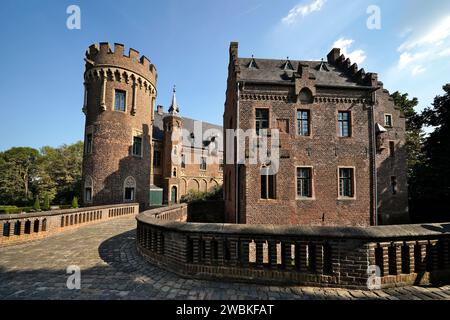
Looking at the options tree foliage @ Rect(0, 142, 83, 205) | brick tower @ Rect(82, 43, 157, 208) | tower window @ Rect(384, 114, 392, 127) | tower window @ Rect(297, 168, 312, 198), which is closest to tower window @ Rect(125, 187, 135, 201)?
brick tower @ Rect(82, 43, 157, 208)

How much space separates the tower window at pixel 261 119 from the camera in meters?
12.9

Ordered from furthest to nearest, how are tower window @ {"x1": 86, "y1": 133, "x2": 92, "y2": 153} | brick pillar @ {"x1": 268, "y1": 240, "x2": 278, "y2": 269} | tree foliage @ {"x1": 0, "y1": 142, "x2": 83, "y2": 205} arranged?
tree foliage @ {"x1": 0, "y1": 142, "x2": 83, "y2": 205}
tower window @ {"x1": 86, "y1": 133, "x2": 92, "y2": 153}
brick pillar @ {"x1": 268, "y1": 240, "x2": 278, "y2": 269}

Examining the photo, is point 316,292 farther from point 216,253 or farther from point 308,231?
point 216,253

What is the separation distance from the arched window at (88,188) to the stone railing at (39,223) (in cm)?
754

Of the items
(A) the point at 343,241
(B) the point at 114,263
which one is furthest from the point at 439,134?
(B) the point at 114,263

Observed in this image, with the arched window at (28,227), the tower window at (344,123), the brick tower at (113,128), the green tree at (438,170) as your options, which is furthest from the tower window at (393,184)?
the arched window at (28,227)

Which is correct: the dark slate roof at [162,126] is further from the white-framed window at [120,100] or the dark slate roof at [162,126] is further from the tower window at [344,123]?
the tower window at [344,123]

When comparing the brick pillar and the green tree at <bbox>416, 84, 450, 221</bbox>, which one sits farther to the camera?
the green tree at <bbox>416, 84, 450, 221</bbox>

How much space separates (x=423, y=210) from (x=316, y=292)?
800 inches

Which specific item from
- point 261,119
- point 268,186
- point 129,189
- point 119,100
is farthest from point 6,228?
point 119,100

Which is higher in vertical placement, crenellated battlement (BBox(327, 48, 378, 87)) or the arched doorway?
crenellated battlement (BBox(327, 48, 378, 87))

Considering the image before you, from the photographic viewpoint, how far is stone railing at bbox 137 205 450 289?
373 cm

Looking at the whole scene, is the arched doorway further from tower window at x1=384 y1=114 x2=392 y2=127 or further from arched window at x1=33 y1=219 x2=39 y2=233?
tower window at x1=384 y1=114 x2=392 y2=127

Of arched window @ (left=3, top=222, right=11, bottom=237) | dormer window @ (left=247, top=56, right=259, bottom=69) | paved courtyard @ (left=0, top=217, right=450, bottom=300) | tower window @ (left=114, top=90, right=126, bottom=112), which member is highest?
dormer window @ (left=247, top=56, right=259, bottom=69)
